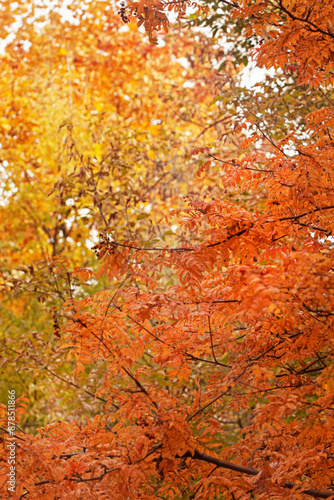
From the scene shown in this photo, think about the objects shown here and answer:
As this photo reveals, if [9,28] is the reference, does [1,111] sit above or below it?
below

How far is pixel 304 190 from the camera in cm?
236

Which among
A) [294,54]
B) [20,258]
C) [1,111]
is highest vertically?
[1,111]

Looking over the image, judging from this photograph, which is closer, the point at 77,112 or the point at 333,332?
the point at 333,332

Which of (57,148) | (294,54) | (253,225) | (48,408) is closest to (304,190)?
(253,225)

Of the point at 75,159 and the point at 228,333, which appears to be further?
the point at 75,159

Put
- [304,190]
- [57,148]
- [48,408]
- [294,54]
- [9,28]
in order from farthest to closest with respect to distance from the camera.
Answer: [9,28]
[57,148]
[48,408]
[294,54]
[304,190]

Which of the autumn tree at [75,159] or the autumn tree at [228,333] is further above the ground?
the autumn tree at [75,159]

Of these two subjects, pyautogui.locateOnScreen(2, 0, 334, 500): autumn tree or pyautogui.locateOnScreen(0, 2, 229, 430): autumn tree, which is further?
pyautogui.locateOnScreen(0, 2, 229, 430): autumn tree

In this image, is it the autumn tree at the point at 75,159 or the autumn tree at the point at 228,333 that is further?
the autumn tree at the point at 75,159

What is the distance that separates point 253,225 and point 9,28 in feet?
36.1

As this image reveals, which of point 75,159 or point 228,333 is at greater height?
point 75,159

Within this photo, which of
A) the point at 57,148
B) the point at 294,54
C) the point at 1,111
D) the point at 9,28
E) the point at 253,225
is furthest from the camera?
the point at 9,28

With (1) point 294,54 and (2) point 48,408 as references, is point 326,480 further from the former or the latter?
(2) point 48,408

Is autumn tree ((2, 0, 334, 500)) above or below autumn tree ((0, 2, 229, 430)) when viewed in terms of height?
below
